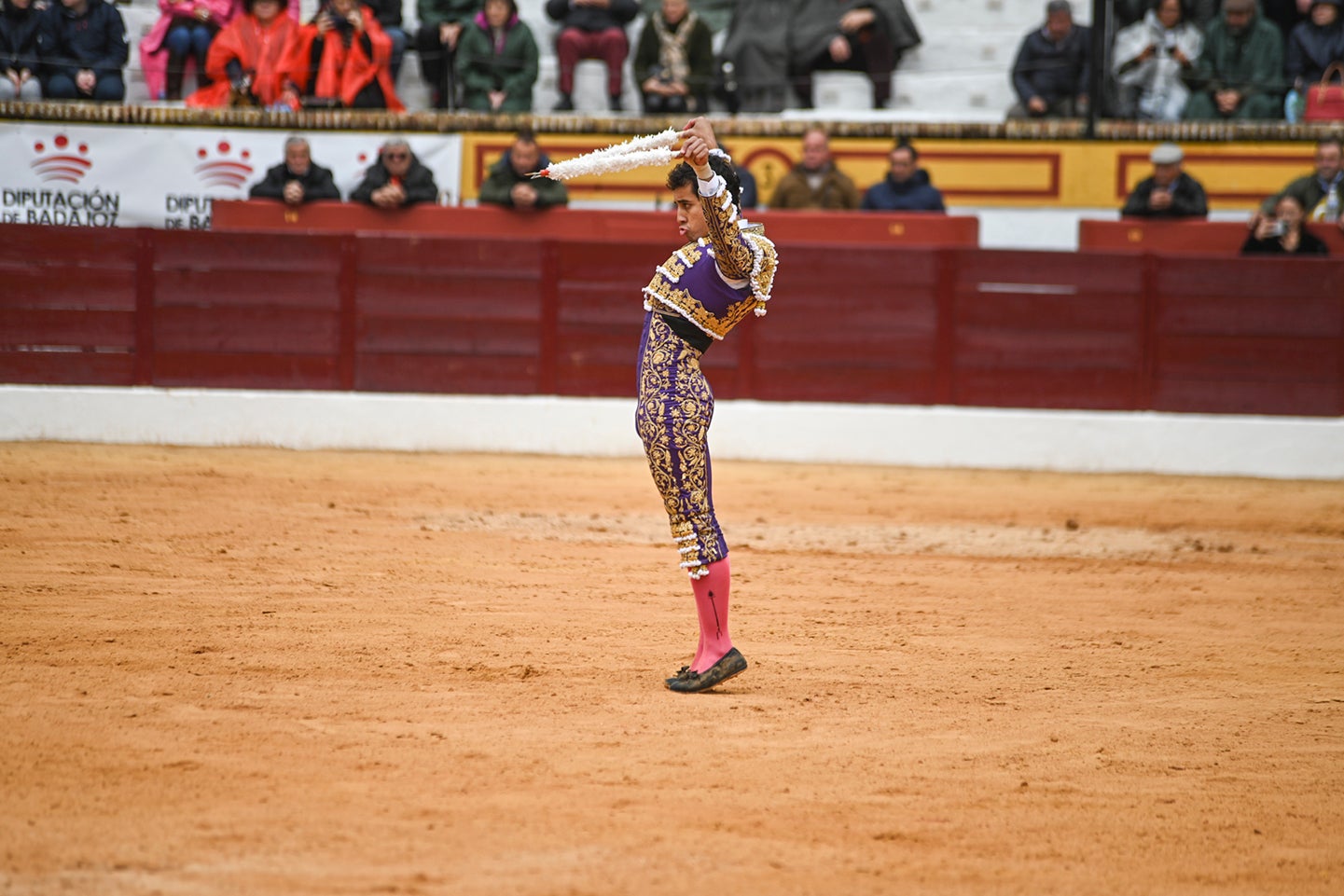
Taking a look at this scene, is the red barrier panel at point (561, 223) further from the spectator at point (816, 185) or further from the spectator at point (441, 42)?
the spectator at point (441, 42)

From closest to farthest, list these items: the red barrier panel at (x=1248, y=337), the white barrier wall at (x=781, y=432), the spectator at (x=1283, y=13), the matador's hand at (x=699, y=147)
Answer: the matador's hand at (x=699, y=147) → the white barrier wall at (x=781, y=432) → the red barrier panel at (x=1248, y=337) → the spectator at (x=1283, y=13)

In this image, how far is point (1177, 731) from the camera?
13.6ft

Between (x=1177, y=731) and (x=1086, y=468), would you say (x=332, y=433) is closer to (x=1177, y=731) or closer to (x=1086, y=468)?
(x=1086, y=468)

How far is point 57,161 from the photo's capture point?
34.8 feet

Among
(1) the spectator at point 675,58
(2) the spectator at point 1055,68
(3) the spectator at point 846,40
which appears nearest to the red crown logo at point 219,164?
(1) the spectator at point 675,58

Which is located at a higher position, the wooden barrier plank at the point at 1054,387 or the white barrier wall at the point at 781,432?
the wooden barrier plank at the point at 1054,387

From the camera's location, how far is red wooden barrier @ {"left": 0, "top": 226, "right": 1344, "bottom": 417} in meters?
10.0

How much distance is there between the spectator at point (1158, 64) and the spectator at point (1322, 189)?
3.91ft

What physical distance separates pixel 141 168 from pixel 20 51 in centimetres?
131

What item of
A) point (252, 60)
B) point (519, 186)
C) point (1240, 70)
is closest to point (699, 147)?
point (519, 186)

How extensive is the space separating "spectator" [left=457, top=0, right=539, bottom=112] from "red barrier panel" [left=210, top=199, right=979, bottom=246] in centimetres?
119

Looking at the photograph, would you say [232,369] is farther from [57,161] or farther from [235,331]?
[57,161]

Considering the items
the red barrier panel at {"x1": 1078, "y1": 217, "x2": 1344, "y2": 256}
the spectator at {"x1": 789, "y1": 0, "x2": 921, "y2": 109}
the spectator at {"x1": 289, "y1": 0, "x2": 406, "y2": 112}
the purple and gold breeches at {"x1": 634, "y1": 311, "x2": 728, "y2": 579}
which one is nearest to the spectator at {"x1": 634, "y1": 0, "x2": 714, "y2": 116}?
the spectator at {"x1": 789, "y1": 0, "x2": 921, "y2": 109}

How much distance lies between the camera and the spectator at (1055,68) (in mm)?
10969
